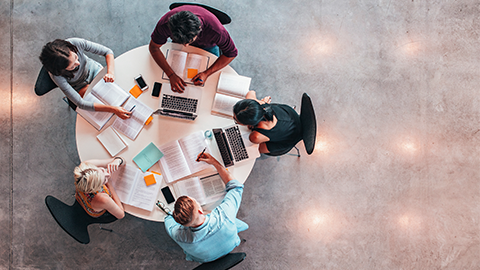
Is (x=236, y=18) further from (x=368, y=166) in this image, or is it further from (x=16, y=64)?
(x=16, y=64)

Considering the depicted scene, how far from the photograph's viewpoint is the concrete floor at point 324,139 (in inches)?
114

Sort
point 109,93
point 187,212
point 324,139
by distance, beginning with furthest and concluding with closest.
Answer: point 324,139 → point 109,93 → point 187,212

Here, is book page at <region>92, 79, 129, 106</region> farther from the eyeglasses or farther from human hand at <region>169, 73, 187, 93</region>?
the eyeglasses

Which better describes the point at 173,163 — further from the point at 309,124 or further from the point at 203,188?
the point at 309,124

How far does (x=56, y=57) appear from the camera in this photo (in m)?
1.89

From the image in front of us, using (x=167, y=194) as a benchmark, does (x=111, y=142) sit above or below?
above

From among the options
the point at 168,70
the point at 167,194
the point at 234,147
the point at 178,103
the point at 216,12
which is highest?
the point at 216,12

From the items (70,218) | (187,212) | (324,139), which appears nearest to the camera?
(187,212)

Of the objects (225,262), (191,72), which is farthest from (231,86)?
(225,262)

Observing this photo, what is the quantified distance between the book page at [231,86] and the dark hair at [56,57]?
1127 millimetres

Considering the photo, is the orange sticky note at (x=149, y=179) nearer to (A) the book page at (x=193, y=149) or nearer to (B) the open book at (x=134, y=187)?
(B) the open book at (x=134, y=187)

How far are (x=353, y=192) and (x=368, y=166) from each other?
0.35 m

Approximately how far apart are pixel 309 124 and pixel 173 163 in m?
1.11

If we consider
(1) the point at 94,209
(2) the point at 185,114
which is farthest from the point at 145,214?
(2) the point at 185,114
